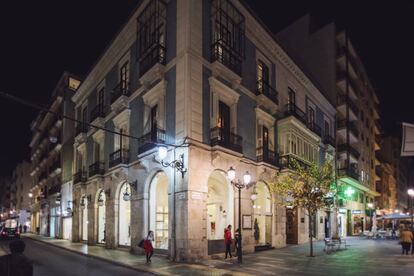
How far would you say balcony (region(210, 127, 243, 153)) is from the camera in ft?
68.9

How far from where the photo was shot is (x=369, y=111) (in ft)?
200

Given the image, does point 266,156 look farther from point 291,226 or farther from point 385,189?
point 385,189

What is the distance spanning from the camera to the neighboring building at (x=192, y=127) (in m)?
20.2

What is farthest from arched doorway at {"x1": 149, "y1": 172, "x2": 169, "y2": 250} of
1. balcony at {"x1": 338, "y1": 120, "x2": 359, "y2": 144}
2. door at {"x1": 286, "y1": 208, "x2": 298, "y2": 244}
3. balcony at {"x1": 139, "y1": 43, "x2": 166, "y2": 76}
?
balcony at {"x1": 338, "y1": 120, "x2": 359, "y2": 144}

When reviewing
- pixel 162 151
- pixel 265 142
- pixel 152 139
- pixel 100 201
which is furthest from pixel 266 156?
pixel 100 201

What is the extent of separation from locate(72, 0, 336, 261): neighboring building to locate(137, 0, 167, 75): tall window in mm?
61

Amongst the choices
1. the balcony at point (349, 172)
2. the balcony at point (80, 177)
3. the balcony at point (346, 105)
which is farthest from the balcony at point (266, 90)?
the balcony at point (346, 105)

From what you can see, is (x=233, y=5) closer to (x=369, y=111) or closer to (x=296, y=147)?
(x=296, y=147)

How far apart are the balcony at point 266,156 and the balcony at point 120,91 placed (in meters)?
8.98

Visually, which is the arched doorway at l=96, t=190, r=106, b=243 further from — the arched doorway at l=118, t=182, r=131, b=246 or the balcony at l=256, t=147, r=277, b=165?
the balcony at l=256, t=147, r=277, b=165

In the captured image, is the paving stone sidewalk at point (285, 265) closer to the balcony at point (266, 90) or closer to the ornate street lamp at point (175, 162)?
the ornate street lamp at point (175, 162)

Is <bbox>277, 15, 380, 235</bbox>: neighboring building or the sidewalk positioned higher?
<bbox>277, 15, 380, 235</bbox>: neighboring building

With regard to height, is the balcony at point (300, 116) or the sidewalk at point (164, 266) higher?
the balcony at point (300, 116)

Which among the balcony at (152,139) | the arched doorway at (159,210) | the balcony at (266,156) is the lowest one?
the arched doorway at (159,210)
